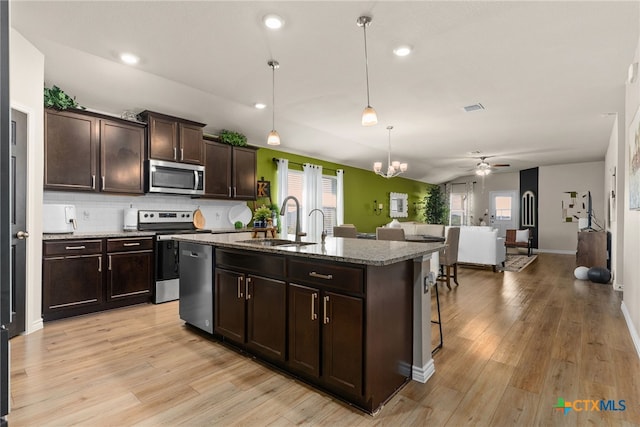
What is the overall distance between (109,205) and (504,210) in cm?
1148

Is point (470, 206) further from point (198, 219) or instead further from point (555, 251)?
point (198, 219)

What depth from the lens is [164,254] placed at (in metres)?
4.23

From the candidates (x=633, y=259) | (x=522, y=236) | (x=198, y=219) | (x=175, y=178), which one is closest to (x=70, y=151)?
(x=175, y=178)

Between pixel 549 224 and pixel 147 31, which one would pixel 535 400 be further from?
pixel 549 224

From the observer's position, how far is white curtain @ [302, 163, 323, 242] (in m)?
6.94

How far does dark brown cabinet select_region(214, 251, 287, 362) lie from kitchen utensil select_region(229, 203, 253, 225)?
2827 mm

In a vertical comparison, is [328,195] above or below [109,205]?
above

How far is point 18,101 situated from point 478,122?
576 cm

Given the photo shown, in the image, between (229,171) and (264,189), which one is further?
(264,189)

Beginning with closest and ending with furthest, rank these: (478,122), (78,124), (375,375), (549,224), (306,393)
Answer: (375,375)
(306,393)
(78,124)
(478,122)
(549,224)

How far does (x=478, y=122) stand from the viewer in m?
5.46

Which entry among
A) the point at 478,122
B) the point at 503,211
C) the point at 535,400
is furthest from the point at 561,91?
the point at 503,211

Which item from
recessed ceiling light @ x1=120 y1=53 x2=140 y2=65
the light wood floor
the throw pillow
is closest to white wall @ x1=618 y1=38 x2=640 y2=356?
the light wood floor

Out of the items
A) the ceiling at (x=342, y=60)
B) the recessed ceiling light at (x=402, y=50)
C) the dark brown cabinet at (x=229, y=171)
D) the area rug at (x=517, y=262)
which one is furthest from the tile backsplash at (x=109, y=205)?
the area rug at (x=517, y=262)
